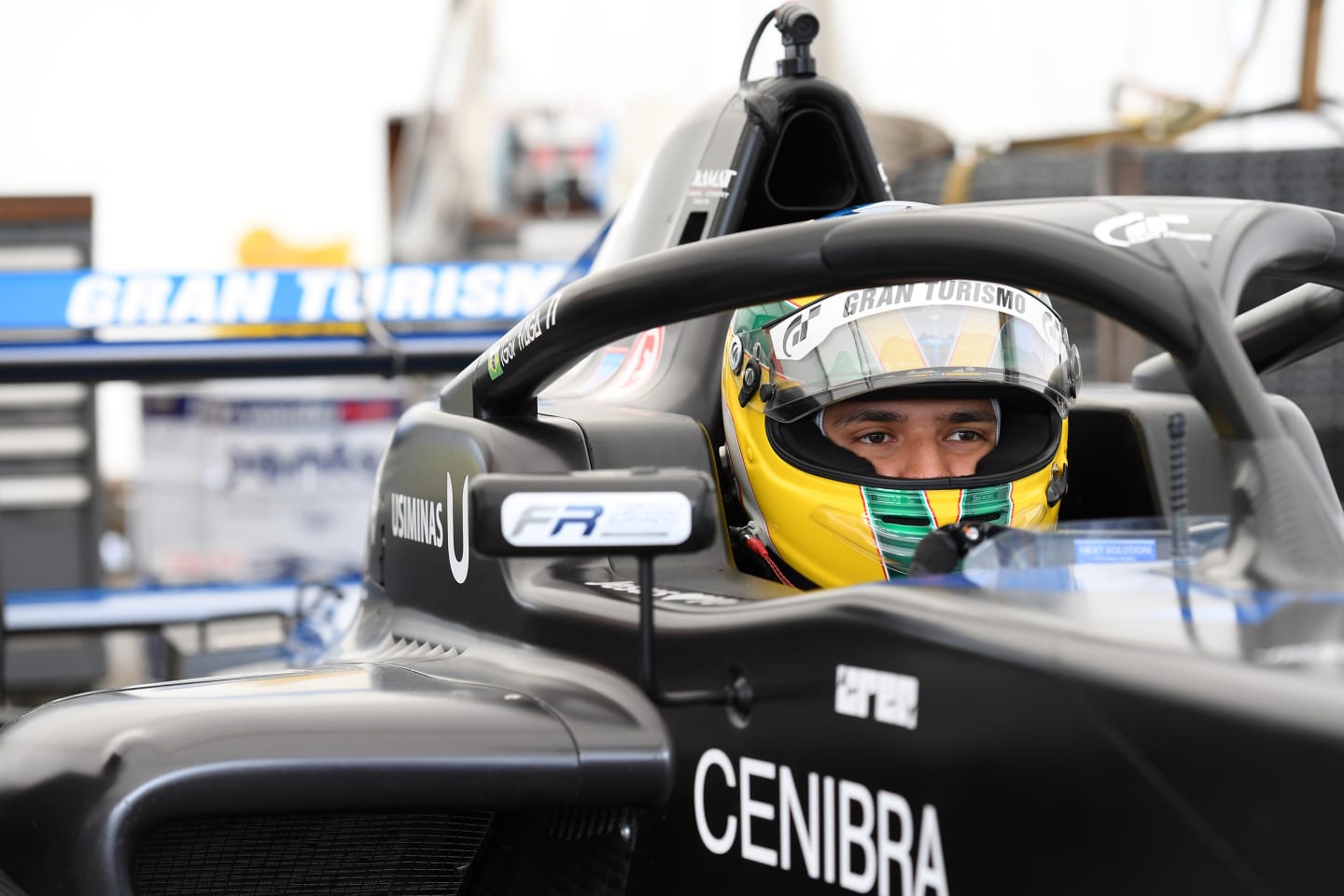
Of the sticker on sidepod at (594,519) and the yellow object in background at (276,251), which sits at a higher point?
the sticker on sidepod at (594,519)

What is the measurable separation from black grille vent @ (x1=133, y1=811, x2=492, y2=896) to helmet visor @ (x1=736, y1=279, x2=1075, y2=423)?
63cm

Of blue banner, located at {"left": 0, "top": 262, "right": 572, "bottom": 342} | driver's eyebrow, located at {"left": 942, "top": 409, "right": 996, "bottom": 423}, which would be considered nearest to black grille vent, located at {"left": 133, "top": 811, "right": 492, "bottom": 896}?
driver's eyebrow, located at {"left": 942, "top": 409, "right": 996, "bottom": 423}

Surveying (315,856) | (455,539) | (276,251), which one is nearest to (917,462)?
(455,539)

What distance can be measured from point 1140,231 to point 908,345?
63 centimetres

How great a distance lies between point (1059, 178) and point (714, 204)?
353cm

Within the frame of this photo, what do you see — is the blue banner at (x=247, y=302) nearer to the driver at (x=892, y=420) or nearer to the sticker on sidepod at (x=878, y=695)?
the driver at (x=892, y=420)

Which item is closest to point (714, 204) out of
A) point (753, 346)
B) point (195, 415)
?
point (753, 346)

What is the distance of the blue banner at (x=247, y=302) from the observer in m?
3.92

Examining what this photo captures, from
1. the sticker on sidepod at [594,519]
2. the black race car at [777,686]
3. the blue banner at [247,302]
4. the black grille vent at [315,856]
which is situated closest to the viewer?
the black race car at [777,686]

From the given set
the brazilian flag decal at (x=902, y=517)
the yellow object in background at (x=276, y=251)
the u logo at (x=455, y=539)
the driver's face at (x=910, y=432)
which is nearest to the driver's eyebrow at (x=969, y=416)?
the driver's face at (x=910, y=432)

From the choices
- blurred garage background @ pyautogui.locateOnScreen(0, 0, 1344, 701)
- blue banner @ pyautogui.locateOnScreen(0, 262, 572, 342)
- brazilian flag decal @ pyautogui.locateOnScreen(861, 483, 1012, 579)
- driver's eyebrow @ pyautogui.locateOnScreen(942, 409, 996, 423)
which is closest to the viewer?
brazilian flag decal @ pyautogui.locateOnScreen(861, 483, 1012, 579)

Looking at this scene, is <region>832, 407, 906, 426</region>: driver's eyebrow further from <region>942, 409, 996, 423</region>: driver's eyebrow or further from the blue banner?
the blue banner

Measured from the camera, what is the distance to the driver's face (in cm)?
195

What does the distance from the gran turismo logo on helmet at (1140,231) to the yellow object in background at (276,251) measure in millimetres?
9895
